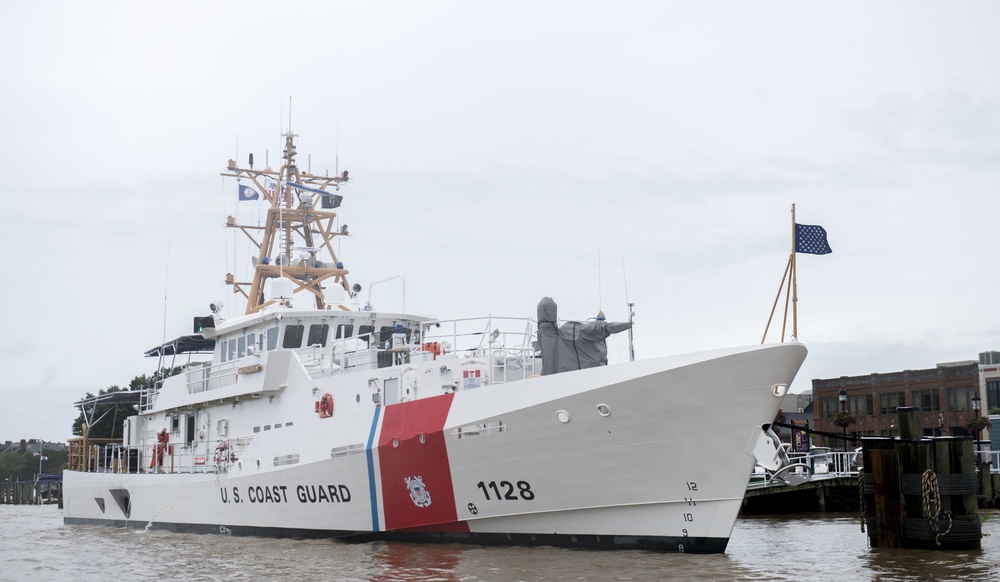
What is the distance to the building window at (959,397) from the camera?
5388 centimetres

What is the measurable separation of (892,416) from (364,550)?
45.5 meters

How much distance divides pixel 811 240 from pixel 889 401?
44.1 meters

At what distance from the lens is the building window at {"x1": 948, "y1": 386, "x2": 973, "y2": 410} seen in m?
53.9

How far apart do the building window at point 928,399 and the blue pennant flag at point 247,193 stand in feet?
133

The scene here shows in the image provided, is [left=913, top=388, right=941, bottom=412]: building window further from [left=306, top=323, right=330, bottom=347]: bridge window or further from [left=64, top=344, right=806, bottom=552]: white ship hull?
[left=64, top=344, right=806, bottom=552]: white ship hull

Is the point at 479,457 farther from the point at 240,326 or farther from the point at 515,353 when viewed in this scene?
the point at 240,326

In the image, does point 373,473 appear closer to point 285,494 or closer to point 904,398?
point 285,494

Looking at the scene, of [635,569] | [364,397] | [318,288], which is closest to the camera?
[635,569]

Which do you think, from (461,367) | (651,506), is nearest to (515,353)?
(461,367)

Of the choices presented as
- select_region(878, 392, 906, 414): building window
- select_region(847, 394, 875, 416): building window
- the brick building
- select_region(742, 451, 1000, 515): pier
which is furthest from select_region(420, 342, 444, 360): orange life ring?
select_region(847, 394, 875, 416): building window

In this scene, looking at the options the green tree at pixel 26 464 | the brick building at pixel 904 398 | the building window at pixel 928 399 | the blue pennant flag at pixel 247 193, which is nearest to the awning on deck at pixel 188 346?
the blue pennant flag at pixel 247 193

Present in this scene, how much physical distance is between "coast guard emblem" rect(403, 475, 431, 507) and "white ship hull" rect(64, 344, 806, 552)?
0.02 m

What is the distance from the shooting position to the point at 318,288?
27.1 meters

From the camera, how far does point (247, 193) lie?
2819 cm
